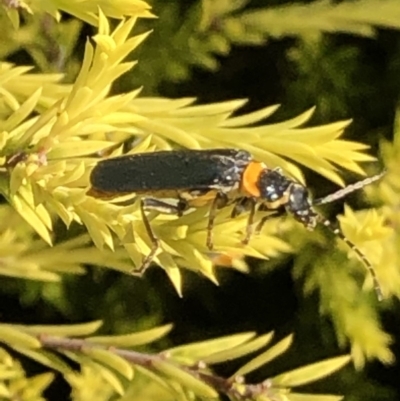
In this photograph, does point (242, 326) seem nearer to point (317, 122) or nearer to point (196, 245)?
point (317, 122)

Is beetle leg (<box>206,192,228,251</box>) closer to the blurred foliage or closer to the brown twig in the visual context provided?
the blurred foliage

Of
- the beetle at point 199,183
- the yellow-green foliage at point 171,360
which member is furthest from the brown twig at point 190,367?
the beetle at point 199,183

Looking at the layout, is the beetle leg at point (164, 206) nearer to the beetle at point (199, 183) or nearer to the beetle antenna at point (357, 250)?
the beetle at point (199, 183)

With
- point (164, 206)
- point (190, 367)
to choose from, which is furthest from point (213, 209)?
point (190, 367)

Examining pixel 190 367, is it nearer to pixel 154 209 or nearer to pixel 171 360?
pixel 171 360

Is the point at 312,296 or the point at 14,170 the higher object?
the point at 14,170

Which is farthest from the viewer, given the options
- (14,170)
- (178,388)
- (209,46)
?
(209,46)

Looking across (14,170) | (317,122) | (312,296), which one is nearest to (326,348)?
(312,296)

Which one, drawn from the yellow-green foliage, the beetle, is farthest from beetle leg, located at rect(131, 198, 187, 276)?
the yellow-green foliage
